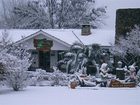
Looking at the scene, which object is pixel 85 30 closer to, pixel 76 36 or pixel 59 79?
pixel 76 36

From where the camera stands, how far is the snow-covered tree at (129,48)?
3050cm

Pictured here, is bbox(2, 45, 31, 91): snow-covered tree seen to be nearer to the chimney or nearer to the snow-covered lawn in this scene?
the snow-covered lawn

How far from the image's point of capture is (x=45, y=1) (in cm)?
5359

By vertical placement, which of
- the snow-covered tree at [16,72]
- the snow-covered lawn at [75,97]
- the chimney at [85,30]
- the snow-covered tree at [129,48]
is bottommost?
the snow-covered lawn at [75,97]

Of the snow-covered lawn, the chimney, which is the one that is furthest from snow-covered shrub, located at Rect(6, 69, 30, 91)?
the chimney

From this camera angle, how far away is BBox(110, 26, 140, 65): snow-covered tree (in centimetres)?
3050

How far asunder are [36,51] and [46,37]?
2.12m

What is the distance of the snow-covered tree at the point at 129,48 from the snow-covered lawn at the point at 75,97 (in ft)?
33.4

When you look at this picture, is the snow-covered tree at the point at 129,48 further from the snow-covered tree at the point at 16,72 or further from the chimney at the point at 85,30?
the snow-covered tree at the point at 16,72

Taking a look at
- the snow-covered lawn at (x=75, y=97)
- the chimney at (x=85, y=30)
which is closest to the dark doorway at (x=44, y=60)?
the chimney at (x=85, y=30)

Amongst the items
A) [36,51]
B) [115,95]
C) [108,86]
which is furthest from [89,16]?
[115,95]

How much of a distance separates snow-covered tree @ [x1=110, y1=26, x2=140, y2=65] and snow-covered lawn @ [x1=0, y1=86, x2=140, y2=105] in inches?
401

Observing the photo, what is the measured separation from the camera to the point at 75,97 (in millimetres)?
→ 17188

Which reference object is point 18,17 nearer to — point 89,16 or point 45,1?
point 45,1
